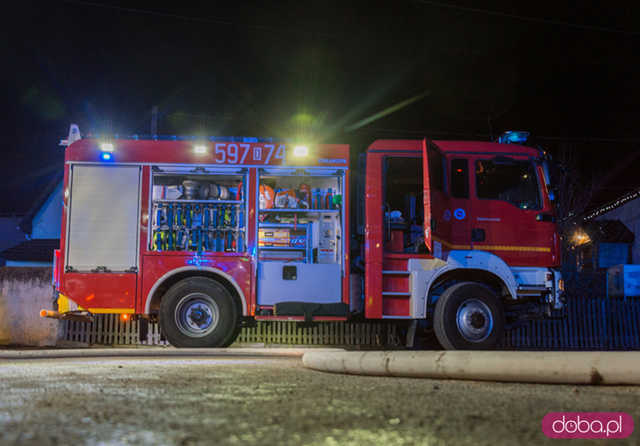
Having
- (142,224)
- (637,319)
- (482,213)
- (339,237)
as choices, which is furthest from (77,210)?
(637,319)

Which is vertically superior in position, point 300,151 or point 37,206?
point 37,206

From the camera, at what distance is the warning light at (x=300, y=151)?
843cm

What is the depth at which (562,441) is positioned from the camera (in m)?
2.41

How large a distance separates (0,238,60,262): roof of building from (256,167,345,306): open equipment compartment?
17.0m

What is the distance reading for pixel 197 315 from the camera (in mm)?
8109

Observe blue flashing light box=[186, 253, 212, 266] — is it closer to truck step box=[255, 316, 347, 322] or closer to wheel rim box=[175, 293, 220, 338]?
wheel rim box=[175, 293, 220, 338]

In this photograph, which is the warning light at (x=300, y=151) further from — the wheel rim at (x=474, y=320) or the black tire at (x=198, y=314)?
the wheel rim at (x=474, y=320)

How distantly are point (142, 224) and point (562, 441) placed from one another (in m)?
7.03

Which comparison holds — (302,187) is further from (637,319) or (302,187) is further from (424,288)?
(637,319)

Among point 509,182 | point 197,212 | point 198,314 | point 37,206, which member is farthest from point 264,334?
point 37,206

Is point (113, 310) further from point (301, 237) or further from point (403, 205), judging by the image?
point (403, 205)

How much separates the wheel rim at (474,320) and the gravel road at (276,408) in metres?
3.27

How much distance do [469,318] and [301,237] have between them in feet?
8.72

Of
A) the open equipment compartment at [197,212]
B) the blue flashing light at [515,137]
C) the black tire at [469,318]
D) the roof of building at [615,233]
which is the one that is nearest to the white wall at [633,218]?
the roof of building at [615,233]
